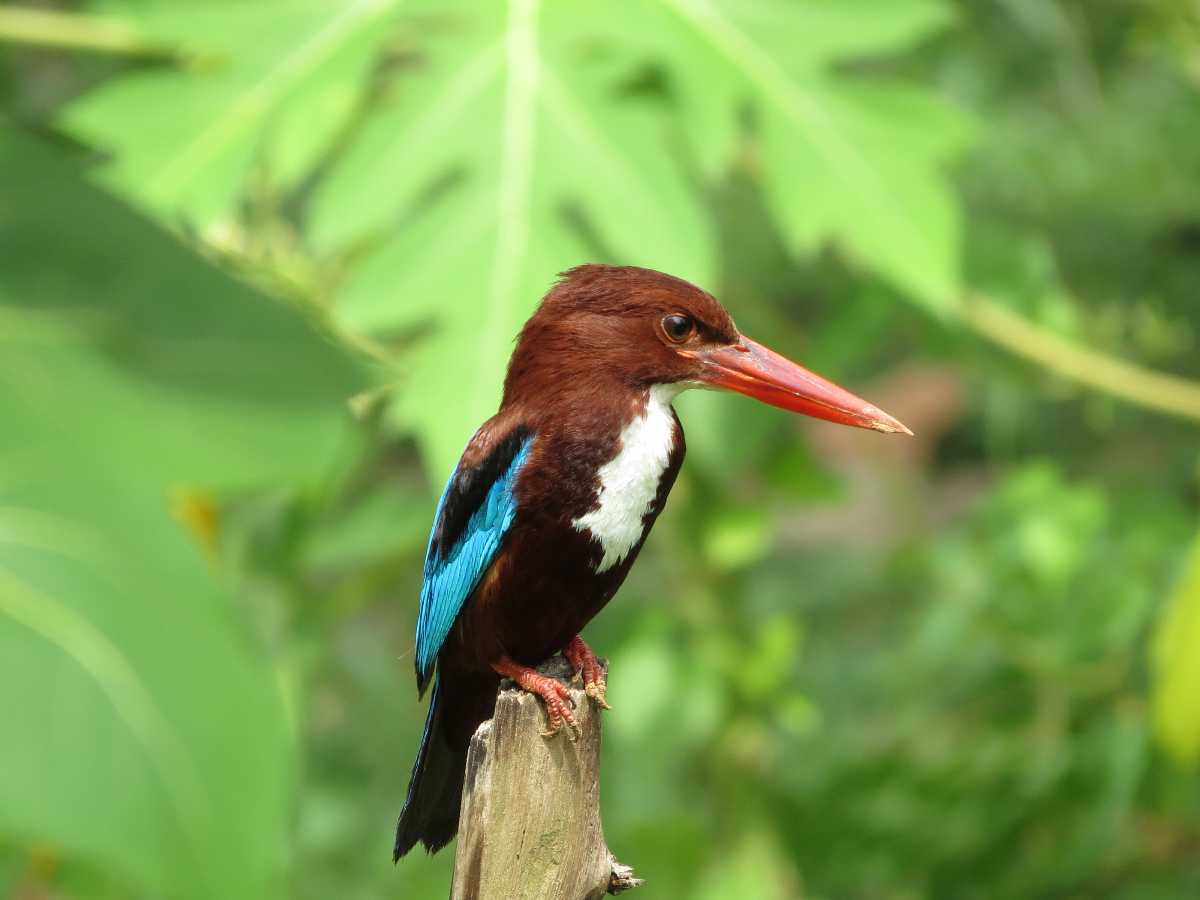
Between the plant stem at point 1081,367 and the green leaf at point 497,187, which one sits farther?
the plant stem at point 1081,367

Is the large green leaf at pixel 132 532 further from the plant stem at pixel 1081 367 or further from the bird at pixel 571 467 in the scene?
the plant stem at pixel 1081 367

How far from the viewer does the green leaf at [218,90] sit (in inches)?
77.8

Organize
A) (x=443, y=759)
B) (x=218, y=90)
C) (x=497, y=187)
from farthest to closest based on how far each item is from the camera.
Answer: (x=218, y=90)
(x=497, y=187)
(x=443, y=759)

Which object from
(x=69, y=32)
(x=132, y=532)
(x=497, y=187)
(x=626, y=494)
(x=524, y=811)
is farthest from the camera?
(x=69, y=32)

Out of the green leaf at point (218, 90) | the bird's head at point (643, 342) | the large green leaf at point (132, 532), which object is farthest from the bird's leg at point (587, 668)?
the green leaf at point (218, 90)

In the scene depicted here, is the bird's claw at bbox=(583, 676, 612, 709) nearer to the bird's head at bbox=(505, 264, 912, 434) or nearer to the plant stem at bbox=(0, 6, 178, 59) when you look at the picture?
the bird's head at bbox=(505, 264, 912, 434)

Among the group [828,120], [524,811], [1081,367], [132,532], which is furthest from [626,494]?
[1081,367]

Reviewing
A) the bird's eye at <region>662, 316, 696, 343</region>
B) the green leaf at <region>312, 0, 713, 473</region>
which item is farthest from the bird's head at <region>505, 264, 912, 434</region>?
the green leaf at <region>312, 0, 713, 473</region>

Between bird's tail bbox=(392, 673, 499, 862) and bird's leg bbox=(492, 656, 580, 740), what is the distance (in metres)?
0.06

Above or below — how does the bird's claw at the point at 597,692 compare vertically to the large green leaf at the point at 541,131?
below

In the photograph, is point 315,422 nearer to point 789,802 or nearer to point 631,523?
point 631,523

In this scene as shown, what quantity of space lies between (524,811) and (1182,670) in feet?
3.75

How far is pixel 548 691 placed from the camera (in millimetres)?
1181

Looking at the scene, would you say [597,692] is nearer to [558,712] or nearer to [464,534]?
[558,712]
